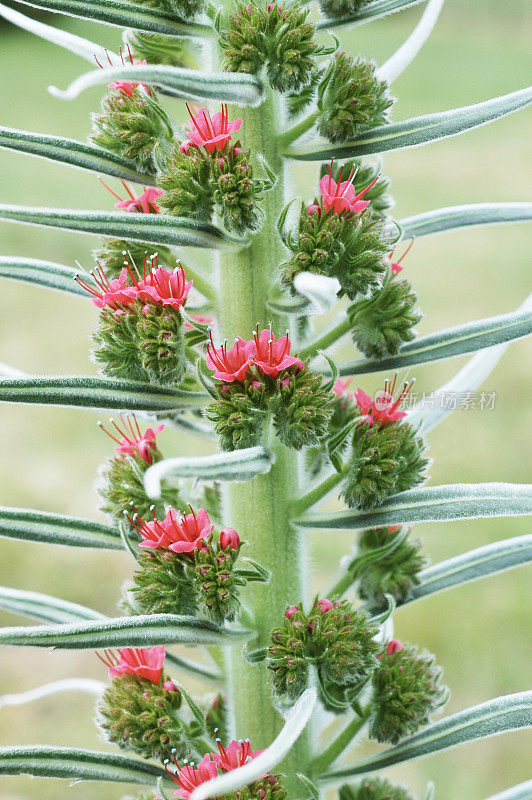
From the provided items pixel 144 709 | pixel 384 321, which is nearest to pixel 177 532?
pixel 144 709

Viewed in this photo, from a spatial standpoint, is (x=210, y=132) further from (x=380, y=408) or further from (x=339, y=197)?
(x=380, y=408)

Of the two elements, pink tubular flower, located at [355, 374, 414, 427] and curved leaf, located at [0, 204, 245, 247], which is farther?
pink tubular flower, located at [355, 374, 414, 427]

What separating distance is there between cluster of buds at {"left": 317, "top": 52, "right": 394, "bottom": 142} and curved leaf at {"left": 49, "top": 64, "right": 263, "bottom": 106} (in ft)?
0.36

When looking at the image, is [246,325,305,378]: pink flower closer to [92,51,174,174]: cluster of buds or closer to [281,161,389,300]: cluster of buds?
[281,161,389,300]: cluster of buds

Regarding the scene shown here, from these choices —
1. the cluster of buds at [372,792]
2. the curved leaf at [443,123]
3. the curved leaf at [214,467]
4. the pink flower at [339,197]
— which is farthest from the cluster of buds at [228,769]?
the curved leaf at [443,123]

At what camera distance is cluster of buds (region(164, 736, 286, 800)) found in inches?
50.1

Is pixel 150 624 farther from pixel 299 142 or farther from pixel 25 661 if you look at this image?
pixel 25 661

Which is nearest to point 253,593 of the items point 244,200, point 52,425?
point 244,200

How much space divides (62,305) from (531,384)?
3.93 m

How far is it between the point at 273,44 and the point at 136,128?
233mm

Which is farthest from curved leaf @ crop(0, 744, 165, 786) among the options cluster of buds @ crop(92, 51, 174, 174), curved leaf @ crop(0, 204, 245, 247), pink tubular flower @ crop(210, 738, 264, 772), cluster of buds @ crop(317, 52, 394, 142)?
cluster of buds @ crop(317, 52, 394, 142)

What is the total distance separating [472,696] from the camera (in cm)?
380

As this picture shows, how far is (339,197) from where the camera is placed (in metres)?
1.30

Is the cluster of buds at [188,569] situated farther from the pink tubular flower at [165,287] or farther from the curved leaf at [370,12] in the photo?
the curved leaf at [370,12]
